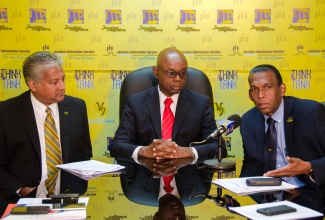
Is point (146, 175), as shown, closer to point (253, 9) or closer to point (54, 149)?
point (54, 149)

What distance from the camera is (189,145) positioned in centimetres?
345

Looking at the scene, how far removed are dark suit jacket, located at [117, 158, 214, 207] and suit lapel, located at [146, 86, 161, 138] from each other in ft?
2.24

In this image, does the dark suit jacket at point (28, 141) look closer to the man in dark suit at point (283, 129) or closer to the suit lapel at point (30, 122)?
the suit lapel at point (30, 122)

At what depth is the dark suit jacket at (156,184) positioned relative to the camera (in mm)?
2053

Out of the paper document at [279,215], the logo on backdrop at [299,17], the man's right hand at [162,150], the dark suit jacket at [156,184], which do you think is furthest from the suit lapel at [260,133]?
the logo on backdrop at [299,17]

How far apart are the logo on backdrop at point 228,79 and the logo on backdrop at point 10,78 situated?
2203 mm

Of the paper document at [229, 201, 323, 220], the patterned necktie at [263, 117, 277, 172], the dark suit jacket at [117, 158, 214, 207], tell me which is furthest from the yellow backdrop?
the paper document at [229, 201, 323, 220]

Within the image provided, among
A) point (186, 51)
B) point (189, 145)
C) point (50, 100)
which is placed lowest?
point (189, 145)

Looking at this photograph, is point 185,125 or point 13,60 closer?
point 185,125

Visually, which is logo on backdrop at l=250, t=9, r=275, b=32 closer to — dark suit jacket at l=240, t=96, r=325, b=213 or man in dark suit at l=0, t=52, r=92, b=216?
dark suit jacket at l=240, t=96, r=325, b=213

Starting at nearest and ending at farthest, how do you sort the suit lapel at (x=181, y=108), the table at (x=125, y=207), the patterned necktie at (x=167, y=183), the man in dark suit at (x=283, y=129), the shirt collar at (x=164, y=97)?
the table at (x=125, y=207) < the patterned necktie at (x=167, y=183) < the man in dark suit at (x=283, y=129) < the suit lapel at (x=181, y=108) < the shirt collar at (x=164, y=97)

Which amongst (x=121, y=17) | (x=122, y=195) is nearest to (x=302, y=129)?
(x=122, y=195)

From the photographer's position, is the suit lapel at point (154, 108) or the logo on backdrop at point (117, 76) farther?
the logo on backdrop at point (117, 76)

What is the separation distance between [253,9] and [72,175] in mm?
3371
